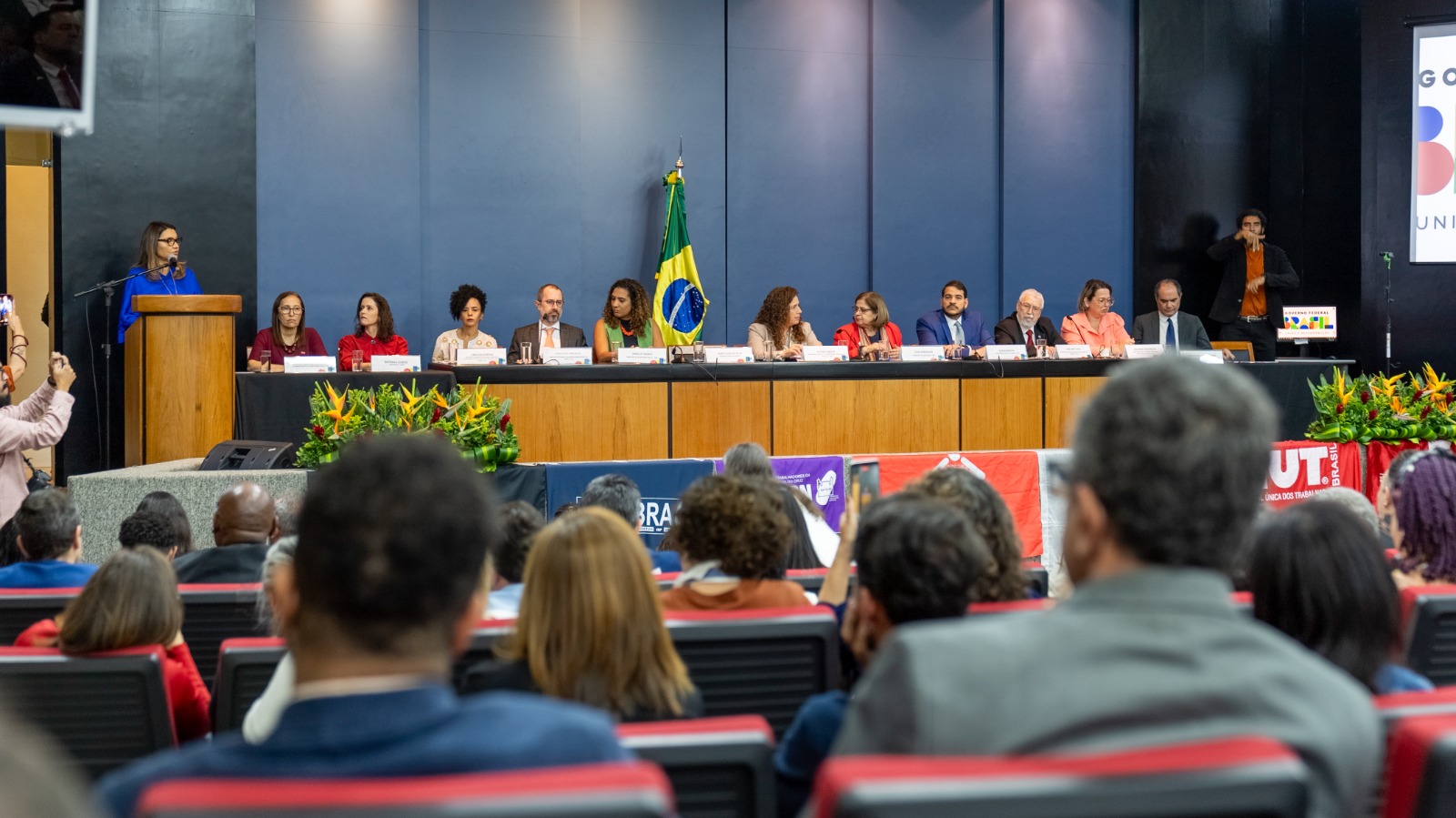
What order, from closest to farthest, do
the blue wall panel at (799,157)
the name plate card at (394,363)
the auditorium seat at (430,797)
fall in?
the auditorium seat at (430,797), the name plate card at (394,363), the blue wall panel at (799,157)

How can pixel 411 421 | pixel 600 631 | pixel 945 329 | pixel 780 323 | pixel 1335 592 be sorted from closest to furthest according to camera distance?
pixel 1335 592 → pixel 600 631 → pixel 411 421 → pixel 780 323 → pixel 945 329

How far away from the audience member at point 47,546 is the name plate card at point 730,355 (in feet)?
14.5

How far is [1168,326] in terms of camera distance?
9.19 metres

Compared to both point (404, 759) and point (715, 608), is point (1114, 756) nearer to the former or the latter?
point (404, 759)

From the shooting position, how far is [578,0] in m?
9.55

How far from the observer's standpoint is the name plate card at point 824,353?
25.0 feet

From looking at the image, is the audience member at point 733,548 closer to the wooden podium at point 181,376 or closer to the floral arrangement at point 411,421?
the floral arrangement at point 411,421

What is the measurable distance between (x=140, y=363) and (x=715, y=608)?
17.7 ft

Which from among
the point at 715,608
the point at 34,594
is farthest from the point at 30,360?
the point at 715,608

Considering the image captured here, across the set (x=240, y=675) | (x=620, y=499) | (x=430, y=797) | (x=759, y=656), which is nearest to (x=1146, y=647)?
(x=430, y=797)

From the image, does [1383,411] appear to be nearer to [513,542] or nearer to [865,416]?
[865,416]

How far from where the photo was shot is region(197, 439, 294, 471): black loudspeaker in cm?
576

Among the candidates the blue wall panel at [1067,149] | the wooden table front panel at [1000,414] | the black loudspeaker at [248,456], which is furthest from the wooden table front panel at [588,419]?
the blue wall panel at [1067,149]

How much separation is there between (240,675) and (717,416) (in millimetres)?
5259
